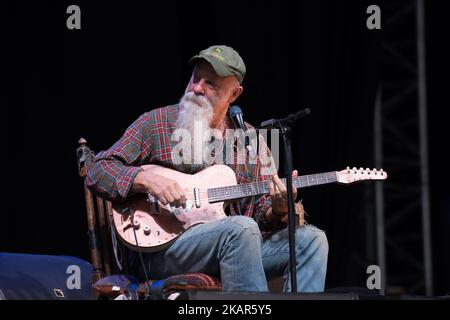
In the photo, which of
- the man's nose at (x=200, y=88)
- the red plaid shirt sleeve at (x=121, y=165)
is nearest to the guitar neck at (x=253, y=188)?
the red plaid shirt sleeve at (x=121, y=165)

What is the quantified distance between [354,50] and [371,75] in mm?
200

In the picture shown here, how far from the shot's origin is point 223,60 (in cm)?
444

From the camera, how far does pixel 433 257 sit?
257 inches

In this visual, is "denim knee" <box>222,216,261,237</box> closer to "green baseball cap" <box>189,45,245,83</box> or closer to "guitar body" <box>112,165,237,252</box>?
"guitar body" <box>112,165,237,252</box>

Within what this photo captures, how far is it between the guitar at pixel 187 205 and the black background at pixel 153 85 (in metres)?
1.17

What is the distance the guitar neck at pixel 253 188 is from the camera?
14.0 feet

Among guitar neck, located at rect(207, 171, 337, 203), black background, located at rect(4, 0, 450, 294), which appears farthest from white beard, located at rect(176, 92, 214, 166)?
black background, located at rect(4, 0, 450, 294)

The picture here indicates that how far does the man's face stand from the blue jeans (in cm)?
72

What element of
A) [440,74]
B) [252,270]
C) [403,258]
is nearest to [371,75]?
[440,74]

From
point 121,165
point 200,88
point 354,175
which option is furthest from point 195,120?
point 354,175

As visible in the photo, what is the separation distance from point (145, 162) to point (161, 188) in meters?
0.38

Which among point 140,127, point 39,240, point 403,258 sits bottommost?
point 403,258

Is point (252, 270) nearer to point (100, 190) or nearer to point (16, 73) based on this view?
point (100, 190)

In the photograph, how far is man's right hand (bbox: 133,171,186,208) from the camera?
13.5 ft
